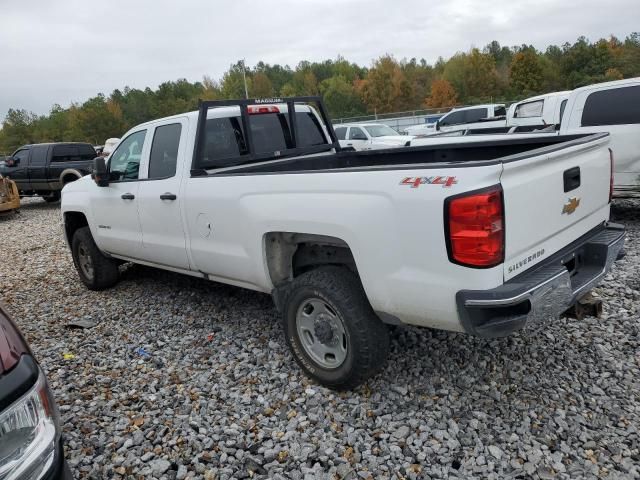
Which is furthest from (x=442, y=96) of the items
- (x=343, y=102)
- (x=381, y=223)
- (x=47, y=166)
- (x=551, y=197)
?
(x=381, y=223)

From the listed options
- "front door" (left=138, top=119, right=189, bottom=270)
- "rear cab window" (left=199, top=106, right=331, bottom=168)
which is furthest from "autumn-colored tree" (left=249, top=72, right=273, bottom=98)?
"front door" (left=138, top=119, right=189, bottom=270)

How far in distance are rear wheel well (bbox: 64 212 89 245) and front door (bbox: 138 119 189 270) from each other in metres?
1.73

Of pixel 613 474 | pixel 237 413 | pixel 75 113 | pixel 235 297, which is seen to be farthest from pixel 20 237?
pixel 75 113

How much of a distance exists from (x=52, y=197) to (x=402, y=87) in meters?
51.1

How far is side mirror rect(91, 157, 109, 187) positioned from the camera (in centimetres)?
496

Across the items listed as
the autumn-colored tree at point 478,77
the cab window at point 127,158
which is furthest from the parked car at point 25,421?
the autumn-colored tree at point 478,77

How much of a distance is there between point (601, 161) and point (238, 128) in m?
2.90

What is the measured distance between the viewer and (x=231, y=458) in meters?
2.85

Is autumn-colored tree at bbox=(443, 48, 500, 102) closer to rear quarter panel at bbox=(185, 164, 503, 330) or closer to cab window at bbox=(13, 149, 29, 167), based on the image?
cab window at bbox=(13, 149, 29, 167)

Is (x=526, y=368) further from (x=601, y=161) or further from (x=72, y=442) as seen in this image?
(x=72, y=442)

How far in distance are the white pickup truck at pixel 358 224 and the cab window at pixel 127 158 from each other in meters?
0.02

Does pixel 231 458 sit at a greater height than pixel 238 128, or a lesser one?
lesser

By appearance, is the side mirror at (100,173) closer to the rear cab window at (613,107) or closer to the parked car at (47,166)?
the rear cab window at (613,107)

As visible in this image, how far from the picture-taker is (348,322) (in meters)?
3.07
